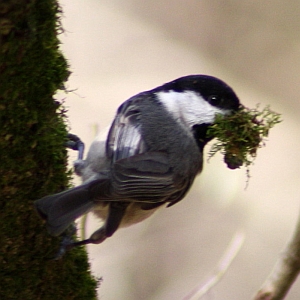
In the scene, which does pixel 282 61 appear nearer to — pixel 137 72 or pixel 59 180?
pixel 137 72

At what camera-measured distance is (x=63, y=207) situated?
1015 mm

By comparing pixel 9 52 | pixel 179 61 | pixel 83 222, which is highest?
pixel 179 61

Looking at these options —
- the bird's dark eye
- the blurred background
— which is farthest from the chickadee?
the blurred background

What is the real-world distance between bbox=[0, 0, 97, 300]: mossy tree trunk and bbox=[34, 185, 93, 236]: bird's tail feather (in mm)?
42

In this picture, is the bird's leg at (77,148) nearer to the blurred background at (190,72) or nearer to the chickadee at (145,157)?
the chickadee at (145,157)

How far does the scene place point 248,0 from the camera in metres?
2.62

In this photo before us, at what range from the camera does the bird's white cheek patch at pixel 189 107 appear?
125 cm

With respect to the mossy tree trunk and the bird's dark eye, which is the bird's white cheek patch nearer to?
the bird's dark eye

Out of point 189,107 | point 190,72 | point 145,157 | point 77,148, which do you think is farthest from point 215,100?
point 190,72

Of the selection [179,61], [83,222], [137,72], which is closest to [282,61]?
[179,61]

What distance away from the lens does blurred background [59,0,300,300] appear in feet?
7.78

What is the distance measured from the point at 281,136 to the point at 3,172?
1.92 metres

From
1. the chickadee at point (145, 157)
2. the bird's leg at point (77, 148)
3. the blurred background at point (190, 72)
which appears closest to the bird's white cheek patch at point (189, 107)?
the chickadee at point (145, 157)

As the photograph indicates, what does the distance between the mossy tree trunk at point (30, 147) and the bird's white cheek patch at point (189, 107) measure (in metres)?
0.30
